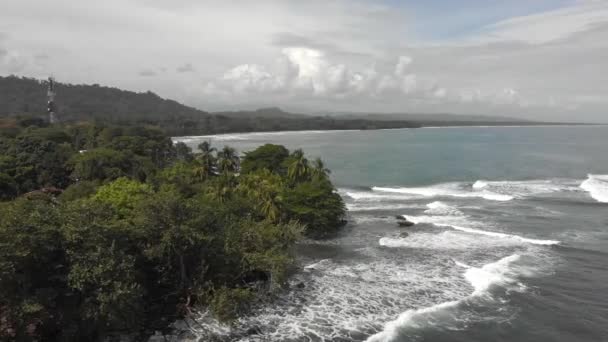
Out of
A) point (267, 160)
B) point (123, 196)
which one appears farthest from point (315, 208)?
point (267, 160)

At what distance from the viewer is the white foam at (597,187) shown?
59606 millimetres

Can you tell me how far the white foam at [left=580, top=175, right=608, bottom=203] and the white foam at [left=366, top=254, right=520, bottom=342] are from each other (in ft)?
109

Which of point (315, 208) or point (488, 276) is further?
point (315, 208)

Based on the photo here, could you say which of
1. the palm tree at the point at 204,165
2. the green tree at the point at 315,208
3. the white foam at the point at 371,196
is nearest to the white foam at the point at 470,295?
the green tree at the point at 315,208

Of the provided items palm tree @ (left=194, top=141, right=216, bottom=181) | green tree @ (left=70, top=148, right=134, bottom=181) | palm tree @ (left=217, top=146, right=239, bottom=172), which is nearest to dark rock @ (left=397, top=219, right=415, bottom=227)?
palm tree @ (left=217, top=146, right=239, bottom=172)

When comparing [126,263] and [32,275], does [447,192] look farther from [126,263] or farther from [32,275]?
[32,275]

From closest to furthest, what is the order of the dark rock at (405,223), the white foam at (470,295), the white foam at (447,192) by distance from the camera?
the white foam at (470,295) < the dark rock at (405,223) < the white foam at (447,192)

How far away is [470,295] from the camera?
27734 millimetres

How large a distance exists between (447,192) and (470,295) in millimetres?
40175

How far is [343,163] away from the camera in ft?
341

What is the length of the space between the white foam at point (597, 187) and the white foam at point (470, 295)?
33173 millimetres

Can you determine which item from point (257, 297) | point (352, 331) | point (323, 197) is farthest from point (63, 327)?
point (323, 197)

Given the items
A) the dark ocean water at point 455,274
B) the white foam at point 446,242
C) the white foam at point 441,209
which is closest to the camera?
the dark ocean water at point 455,274

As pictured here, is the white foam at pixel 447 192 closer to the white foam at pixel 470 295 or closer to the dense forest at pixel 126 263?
the white foam at pixel 470 295
